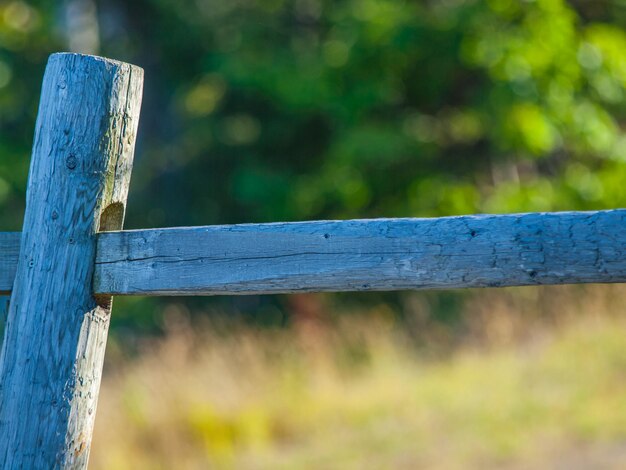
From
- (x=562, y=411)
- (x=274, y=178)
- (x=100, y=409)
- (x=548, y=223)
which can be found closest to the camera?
(x=548, y=223)

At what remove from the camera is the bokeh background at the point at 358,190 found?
593cm

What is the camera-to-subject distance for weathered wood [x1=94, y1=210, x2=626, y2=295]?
1640 mm

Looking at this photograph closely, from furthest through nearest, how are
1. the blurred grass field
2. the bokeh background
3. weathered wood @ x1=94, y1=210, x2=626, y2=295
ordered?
the bokeh background → the blurred grass field → weathered wood @ x1=94, y1=210, x2=626, y2=295

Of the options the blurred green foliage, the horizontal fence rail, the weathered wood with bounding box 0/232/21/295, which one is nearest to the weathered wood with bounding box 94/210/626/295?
the horizontal fence rail

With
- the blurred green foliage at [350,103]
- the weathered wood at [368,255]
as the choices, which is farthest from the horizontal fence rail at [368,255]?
the blurred green foliage at [350,103]

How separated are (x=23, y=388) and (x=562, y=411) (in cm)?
458

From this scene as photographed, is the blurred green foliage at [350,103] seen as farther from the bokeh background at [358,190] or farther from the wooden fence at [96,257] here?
the wooden fence at [96,257]

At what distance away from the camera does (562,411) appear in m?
5.73

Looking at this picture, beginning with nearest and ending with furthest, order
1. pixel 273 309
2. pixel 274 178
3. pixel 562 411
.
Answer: pixel 562 411 < pixel 274 178 < pixel 273 309

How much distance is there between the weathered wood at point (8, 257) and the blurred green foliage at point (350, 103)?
6941 millimetres

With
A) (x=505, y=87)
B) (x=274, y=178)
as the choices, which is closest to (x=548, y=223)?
(x=505, y=87)

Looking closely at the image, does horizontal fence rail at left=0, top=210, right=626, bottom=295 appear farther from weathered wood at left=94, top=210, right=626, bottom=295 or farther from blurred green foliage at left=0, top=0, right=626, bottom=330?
blurred green foliage at left=0, top=0, right=626, bottom=330

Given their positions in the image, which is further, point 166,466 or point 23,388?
point 166,466

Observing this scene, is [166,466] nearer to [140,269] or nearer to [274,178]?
[140,269]
